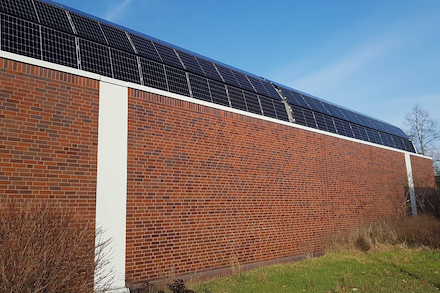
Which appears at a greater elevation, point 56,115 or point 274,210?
point 56,115

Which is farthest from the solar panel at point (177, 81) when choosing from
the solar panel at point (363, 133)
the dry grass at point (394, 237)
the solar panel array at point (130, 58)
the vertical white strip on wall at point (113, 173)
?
the solar panel at point (363, 133)

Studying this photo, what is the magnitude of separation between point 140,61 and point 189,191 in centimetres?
348

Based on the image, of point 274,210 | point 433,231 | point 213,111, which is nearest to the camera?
point 213,111

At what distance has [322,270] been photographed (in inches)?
345

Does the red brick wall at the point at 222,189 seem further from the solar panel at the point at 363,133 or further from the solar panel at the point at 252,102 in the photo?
the solar panel at the point at 363,133

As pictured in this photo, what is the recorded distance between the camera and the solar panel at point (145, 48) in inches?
358

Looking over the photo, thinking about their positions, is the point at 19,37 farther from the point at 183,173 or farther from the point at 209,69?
the point at 209,69

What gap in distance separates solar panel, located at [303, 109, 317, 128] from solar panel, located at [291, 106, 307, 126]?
0.80ft

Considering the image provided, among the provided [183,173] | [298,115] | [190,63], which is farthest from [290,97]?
Answer: [183,173]

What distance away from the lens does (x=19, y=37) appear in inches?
266

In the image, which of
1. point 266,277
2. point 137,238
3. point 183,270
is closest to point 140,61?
point 137,238

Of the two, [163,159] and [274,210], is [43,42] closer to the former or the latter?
[163,159]

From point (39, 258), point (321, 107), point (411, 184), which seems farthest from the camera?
point (411, 184)

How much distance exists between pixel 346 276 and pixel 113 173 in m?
5.69
